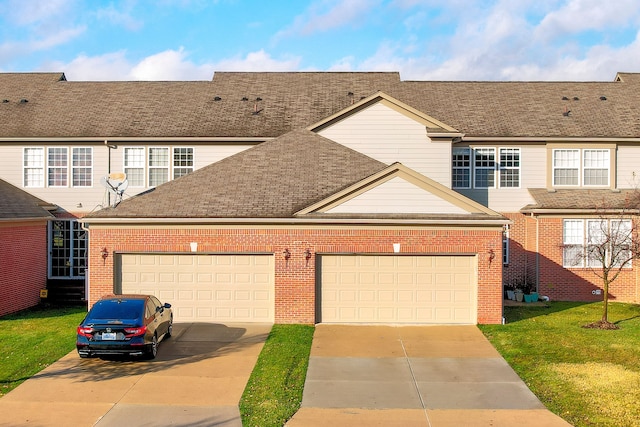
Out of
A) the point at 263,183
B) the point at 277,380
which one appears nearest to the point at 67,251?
the point at 263,183

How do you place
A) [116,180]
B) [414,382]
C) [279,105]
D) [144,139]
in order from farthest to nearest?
1. [279,105]
2. [144,139]
3. [116,180]
4. [414,382]

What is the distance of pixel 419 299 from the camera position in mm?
17703

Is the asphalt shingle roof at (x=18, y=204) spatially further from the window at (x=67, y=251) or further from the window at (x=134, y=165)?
the window at (x=134, y=165)

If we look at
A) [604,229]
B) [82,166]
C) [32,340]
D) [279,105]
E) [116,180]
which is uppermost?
[279,105]

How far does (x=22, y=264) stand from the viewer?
21.2 m

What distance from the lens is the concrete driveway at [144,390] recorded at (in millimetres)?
10273

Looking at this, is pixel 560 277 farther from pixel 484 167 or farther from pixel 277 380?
pixel 277 380

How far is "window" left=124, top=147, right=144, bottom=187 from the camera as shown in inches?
963

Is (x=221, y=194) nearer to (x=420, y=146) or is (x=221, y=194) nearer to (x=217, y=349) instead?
(x=217, y=349)

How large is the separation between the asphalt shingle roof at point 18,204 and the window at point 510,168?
1888 centimetres

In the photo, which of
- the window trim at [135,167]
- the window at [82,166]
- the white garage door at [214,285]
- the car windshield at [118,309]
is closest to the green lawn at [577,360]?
the white garage door at [214,285]

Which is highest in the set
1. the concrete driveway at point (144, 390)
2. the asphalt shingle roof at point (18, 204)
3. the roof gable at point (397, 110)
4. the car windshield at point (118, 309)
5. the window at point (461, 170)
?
the roof gable at point (397, 110)

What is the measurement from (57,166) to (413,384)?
1899cm

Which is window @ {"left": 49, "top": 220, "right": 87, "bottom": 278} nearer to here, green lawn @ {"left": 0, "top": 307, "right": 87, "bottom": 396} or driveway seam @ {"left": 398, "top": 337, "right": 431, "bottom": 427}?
green lawn @ {"left": 0, "top": 307, "right": 87, "bottom": 396}
